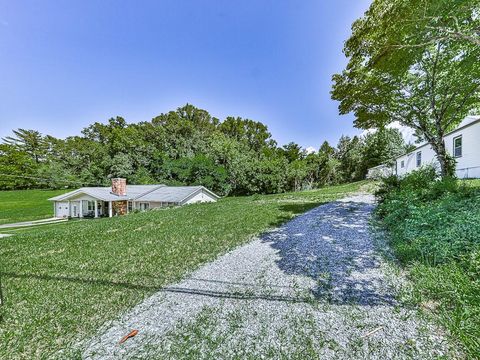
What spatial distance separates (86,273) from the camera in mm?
3949

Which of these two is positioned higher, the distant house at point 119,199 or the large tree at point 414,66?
the large tree at point 414,66

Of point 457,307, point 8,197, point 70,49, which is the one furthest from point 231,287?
point 8,197

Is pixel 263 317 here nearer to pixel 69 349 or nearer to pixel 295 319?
pixel 295 319

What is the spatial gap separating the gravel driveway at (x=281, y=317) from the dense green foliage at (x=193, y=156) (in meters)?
24.1

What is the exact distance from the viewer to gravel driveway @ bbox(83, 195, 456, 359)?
200 centimetres

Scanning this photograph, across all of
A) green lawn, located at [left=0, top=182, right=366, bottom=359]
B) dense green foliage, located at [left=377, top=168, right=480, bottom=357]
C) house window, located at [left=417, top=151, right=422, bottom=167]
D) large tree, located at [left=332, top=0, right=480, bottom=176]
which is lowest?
green lawn, located at [left=0, top=182, right=366, bottom=359]

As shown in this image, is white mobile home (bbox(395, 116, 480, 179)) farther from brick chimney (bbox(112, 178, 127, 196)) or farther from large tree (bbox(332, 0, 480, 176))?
brick chimney (bbox(112, 178, 127, 196))

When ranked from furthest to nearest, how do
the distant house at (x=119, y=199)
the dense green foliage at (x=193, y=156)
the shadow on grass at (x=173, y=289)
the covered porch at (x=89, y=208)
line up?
1. the dense green foliage at (x=193, y=156)
2. the covered porch at (x=89, y=208)
3. the distant house at (x=119, y=199)
4. the shadow on grass at (x=173, y=289)

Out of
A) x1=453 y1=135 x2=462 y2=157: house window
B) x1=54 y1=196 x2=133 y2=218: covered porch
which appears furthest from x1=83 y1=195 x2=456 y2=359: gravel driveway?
x1=54 y1=196 x2=133 y2=218: covered porch

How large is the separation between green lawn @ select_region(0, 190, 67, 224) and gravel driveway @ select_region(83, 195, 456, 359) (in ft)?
84.5

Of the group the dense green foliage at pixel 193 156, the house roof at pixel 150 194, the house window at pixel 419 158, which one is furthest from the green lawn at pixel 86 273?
the dense green foliage at pixel 193 156

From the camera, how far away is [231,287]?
3.24 m

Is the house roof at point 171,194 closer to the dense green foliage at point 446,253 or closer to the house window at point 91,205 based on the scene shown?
the house window at point 91,205

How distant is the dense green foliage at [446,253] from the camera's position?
2.13m
